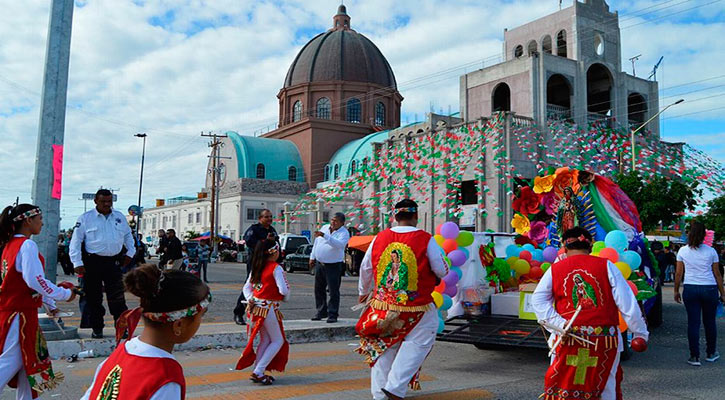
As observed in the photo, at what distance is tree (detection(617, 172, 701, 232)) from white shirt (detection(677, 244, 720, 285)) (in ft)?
60.7

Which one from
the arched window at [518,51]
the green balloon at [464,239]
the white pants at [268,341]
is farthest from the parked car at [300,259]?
the white pants at [268,341]

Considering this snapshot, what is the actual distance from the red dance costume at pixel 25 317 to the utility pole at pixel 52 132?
3.35 meters

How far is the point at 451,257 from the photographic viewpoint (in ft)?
24.2

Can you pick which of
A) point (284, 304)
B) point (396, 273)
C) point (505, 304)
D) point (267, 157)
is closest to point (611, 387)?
point (396, 273)

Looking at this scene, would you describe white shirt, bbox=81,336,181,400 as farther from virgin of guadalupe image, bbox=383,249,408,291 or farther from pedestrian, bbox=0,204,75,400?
virgin of guadalupe image, bbox=383,249,408,291

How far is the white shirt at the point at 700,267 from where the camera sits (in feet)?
24.6

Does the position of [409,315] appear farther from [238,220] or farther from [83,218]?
[238,220]

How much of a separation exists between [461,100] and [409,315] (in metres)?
33.6

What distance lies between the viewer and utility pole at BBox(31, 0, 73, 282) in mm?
7582

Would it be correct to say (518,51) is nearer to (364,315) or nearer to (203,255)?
(203,255)

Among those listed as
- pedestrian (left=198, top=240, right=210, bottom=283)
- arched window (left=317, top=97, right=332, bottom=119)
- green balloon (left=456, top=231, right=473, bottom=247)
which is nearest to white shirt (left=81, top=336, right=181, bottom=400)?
green balloon (left=456, top=231, right=473, bottom=247)

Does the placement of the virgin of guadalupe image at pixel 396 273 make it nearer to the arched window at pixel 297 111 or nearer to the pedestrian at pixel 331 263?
the pedestrian at pixel 331 263

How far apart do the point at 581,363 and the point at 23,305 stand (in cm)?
410

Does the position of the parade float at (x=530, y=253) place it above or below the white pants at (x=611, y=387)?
above
